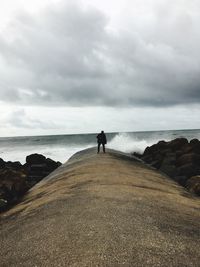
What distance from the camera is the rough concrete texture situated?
4.79 meters

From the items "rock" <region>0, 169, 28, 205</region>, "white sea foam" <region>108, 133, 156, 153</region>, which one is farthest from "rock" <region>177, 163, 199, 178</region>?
"white sea foam" <region>108, 133, 156, 153</region>

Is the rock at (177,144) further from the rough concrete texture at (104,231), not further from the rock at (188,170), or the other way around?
the rough concrete texture at (104,231)

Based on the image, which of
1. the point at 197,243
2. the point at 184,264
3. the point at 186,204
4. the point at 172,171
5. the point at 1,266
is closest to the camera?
the point at 184,264

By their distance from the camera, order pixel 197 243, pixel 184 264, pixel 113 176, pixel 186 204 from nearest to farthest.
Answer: pixel 184 264 → pixel 197 243 → pixel 186 204 → pixel 113 176

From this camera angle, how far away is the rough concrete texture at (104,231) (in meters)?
4.79

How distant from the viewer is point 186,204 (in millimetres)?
8695

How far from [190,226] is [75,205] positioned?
7.87 ft

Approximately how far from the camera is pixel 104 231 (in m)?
5.60

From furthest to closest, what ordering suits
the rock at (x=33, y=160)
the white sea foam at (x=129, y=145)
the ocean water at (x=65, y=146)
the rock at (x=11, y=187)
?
1. the ocean water at (x=65, y=146)
2. the white sea foam at (x=129, y=145)
3. the rock at (x=33, y=160)
4. the rock at (x=11, y=187)

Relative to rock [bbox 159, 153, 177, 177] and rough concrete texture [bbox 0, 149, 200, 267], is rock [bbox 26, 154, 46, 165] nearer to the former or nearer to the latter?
rock [bbox 159, 153, 177, 177]

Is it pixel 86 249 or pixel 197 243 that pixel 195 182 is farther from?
pixel 86 249

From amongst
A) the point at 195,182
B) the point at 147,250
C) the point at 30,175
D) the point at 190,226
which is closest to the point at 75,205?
the point at 190,226

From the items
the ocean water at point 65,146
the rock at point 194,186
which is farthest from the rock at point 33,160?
the ocean water at point 65,146

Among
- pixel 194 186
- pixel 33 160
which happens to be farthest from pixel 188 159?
pixel 33 160
